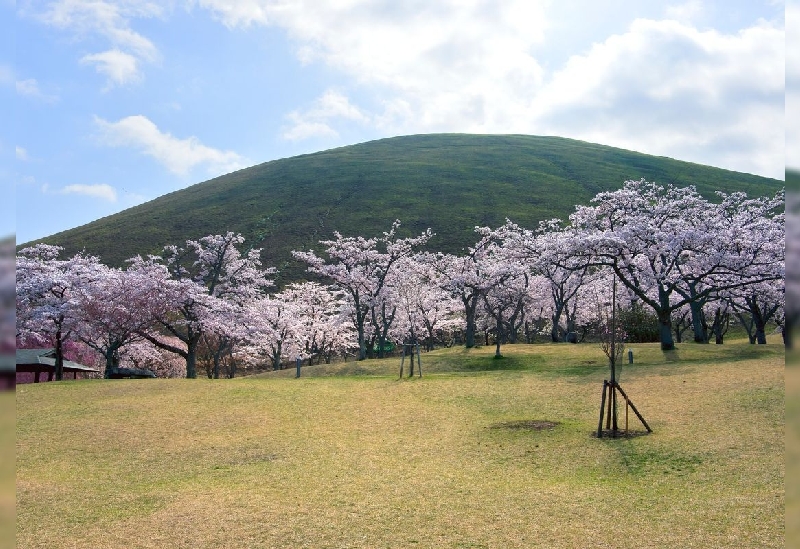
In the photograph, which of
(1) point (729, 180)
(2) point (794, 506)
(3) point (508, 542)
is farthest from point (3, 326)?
(1) point (729, 180)

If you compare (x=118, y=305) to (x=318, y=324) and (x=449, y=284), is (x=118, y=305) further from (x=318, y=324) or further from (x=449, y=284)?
(x=318, y=324)

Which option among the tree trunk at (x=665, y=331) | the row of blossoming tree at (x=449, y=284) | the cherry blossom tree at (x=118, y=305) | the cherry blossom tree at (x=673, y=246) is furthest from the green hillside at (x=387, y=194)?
the tree trunk at (x=665, y=331)

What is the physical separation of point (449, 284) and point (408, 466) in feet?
99.9

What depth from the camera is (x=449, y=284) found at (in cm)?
4403

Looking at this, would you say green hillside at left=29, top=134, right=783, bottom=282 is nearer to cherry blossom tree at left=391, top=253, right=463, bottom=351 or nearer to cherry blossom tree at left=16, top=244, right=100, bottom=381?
cherry blossom tree at left=391, top=253, right=463, bottom=351

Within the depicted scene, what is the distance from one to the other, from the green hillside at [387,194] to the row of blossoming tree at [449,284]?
31.1 meters

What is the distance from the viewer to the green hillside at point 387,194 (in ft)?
309

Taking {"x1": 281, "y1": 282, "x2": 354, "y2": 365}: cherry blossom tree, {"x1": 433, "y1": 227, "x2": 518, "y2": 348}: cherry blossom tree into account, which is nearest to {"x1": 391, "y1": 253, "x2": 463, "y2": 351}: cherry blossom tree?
{"x1": 433, "y1": 227, "x2": 518, "y2": 348}: cherry blossom tree

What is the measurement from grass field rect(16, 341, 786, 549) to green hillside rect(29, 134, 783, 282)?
59.6m

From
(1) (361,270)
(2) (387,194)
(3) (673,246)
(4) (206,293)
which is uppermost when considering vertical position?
(2) (387,194)

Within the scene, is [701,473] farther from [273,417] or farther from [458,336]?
[458,336]

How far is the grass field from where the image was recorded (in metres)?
9.79

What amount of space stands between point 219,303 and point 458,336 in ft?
130

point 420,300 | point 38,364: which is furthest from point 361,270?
point 38,364
